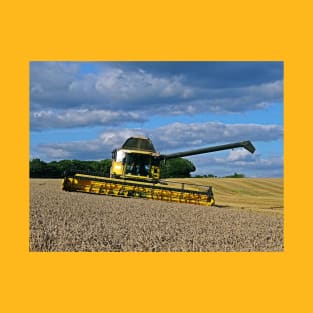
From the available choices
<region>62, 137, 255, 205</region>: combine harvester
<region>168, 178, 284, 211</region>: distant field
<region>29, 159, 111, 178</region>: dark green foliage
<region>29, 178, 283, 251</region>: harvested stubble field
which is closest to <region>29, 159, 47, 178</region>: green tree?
<region>29, 159, 111, 178</region>: dark green foliage

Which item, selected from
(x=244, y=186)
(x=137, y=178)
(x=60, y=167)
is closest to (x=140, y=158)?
(x=137, y=178)

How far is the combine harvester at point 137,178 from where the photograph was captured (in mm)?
19094

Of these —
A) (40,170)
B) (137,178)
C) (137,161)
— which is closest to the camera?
(137,178)

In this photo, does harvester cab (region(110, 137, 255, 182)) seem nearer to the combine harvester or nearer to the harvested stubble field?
the combine harvester

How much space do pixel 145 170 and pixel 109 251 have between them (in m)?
12.1

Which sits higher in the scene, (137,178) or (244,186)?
(137,178)

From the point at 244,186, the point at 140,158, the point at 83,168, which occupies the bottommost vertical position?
the point at 244,186

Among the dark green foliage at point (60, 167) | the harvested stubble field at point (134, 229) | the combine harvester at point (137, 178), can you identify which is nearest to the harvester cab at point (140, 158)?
the combine harvester at point (137, 178)

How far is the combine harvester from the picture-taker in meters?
19.1

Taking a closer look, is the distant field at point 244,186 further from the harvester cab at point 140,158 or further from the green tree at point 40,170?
the harvester cab at point 140,158

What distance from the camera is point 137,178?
19.8 meters

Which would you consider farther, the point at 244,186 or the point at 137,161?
the point at 244,186

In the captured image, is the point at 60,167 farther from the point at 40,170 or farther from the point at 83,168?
the point at 83,168

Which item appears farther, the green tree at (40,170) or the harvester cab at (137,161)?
the green tree at (40,170)
